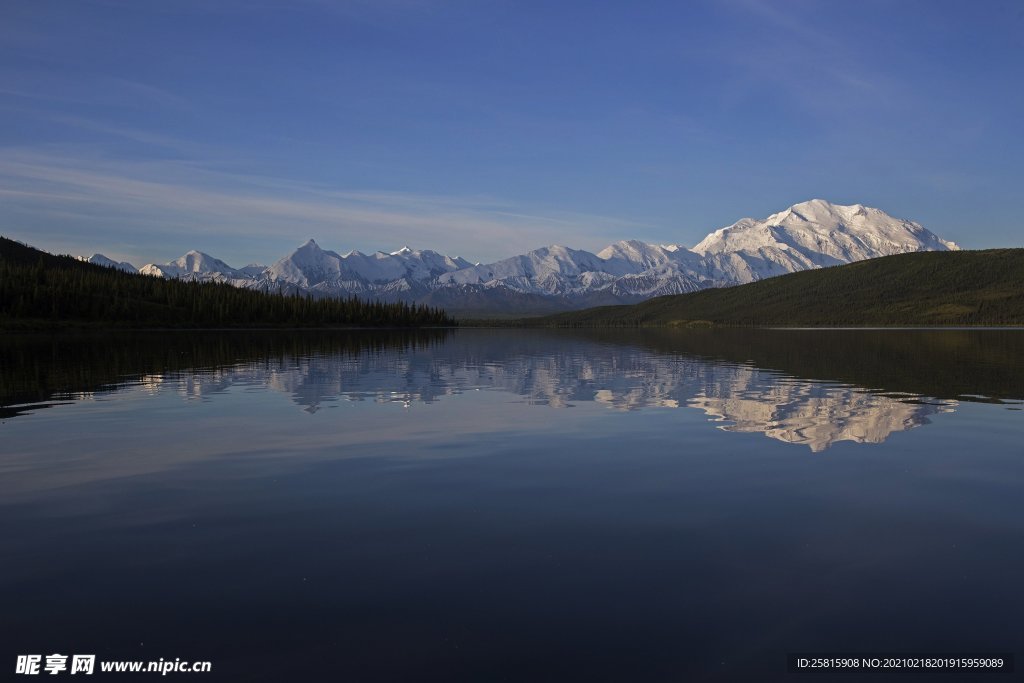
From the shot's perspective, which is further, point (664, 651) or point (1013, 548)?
point (1013, 548)

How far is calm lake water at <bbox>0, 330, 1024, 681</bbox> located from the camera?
37.8 ft

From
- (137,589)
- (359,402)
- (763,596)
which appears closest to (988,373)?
(359,402)

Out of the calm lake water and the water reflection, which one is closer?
the calm lake water

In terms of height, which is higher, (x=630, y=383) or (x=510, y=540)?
(x=510, y=540)

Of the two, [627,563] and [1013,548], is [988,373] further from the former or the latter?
Result: [627,563]

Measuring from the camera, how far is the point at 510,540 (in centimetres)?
1647

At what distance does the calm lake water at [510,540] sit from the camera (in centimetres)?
1151

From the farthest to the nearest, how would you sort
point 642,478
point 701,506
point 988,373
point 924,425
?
point 988,373
point 924,425
point 642,478
point 701,506

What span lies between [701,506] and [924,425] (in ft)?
67.0

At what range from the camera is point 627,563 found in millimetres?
14867

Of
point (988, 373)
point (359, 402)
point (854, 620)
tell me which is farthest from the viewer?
point (988, 373)

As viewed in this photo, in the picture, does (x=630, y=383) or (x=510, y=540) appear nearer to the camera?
(x=510, y=540)

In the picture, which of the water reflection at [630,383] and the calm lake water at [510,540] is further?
the water reflection at [630,383]

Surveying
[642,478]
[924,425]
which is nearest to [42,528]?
[642,478]
